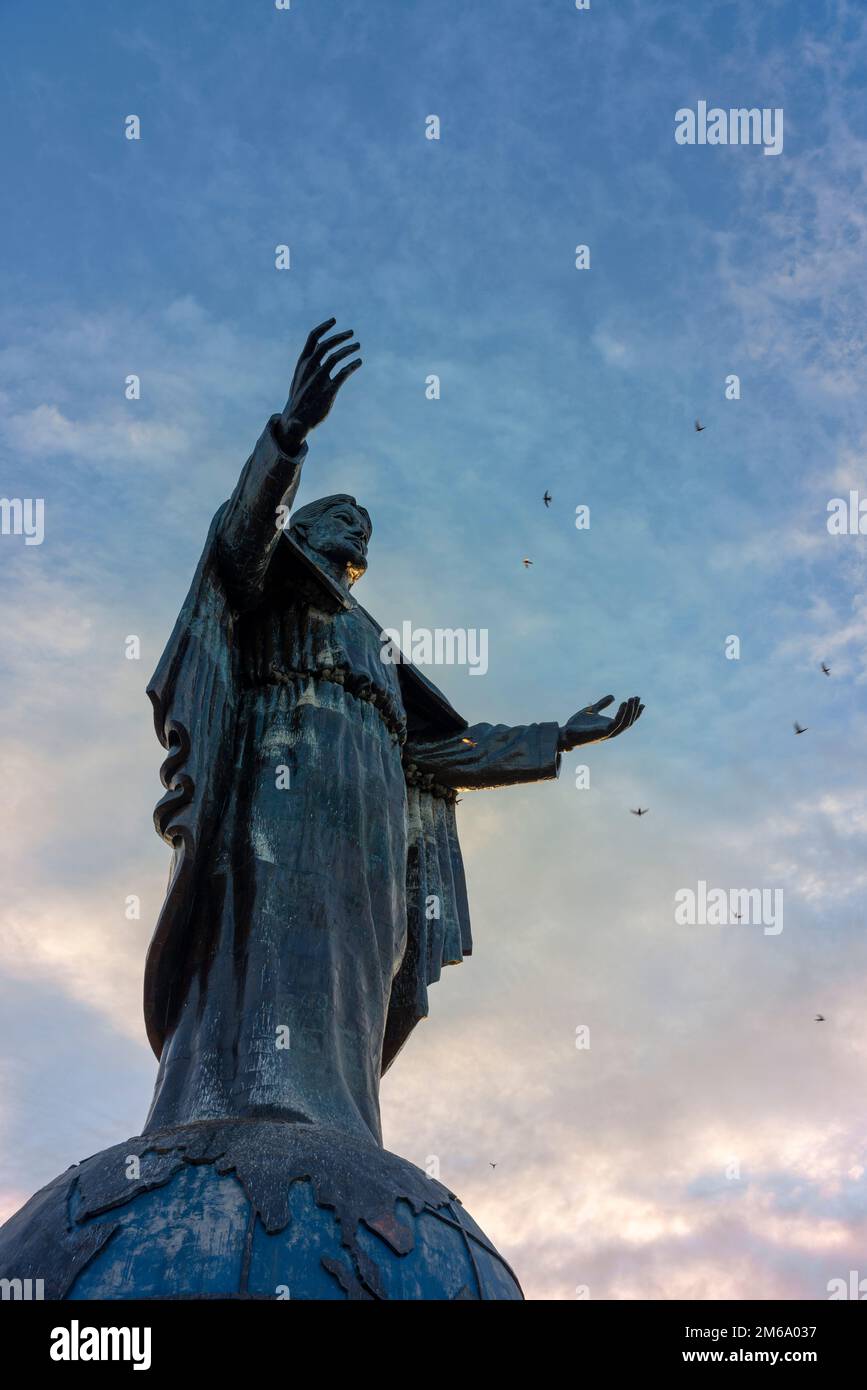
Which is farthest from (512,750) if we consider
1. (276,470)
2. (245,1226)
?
(245,1226)

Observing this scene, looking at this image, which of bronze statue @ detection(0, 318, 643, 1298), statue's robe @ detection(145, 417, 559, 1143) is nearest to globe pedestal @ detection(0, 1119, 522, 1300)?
bronze statue @ detection(0, 318, 643, 1298)

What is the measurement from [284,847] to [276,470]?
8.00 feet

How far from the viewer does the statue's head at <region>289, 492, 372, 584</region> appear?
10.8 meters

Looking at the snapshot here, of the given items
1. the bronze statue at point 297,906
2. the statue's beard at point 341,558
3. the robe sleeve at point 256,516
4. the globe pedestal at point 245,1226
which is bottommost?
the globe pedestal at point 245,1226

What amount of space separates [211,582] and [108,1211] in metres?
4.36

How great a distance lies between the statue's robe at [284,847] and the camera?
8.06m

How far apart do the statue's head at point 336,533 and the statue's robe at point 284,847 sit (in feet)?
1.38

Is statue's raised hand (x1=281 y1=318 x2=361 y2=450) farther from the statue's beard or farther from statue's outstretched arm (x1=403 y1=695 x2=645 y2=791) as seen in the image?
statue's outstretched arm (x1=403 y1=695 x2=645 y2=791)

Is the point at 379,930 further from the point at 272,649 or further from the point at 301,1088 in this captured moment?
the point at 272,649

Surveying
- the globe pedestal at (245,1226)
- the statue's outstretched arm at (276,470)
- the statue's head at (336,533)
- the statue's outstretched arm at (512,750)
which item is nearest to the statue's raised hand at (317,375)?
the statue's outstretched arm at (276,470)

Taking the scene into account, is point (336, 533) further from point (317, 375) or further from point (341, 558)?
Result: point (317, 375)

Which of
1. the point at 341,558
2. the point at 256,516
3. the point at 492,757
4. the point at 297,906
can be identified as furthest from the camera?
the point at 492,757

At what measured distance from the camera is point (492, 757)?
36.4 feet

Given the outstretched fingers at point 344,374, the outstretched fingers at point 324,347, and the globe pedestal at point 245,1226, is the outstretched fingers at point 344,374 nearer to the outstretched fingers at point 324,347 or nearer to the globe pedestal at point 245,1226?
the outstretched fingers at point 324,347
